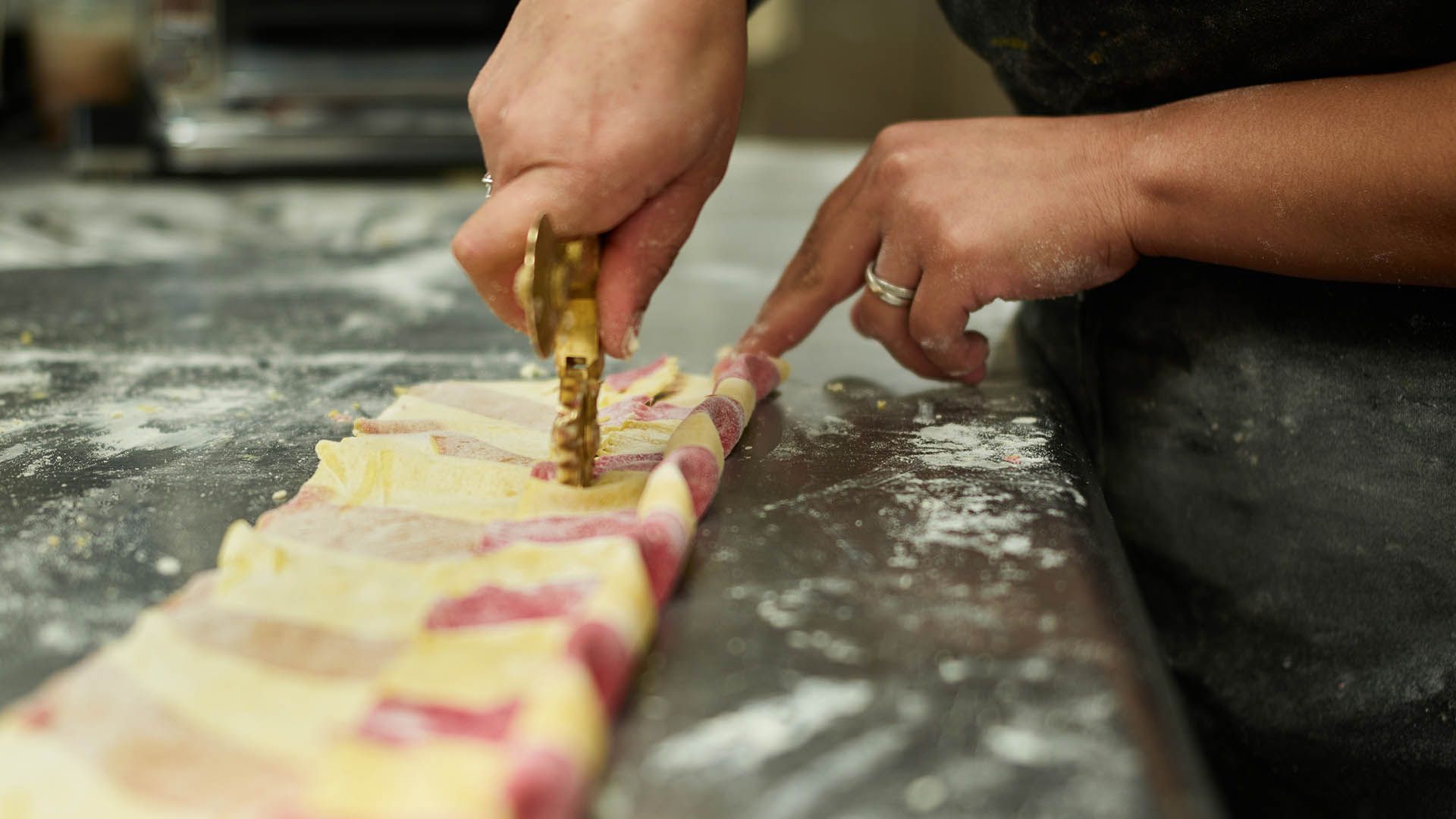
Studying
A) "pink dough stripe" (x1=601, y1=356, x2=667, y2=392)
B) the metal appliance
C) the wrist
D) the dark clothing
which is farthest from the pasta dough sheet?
the metal appliance

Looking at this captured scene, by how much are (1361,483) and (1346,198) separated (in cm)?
31

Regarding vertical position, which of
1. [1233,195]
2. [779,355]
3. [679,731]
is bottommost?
[779,355]

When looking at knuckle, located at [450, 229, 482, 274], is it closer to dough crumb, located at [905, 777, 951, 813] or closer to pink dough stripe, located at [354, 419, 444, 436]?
pink dough stripe, located at [354, 419, 444, 436]

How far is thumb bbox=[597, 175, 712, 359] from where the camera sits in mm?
919

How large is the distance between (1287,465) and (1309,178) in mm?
316

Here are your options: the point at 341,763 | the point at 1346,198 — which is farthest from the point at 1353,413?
the point at 341,763

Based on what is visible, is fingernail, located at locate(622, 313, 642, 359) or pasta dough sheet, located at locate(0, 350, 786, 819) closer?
pasta dough sheet, located at locate(0, 350, 786, 819)

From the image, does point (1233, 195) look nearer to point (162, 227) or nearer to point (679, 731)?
point (679, 731)

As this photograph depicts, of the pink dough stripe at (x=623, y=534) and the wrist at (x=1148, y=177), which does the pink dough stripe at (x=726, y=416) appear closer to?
the pink dough stripe at (x=623, y=534)

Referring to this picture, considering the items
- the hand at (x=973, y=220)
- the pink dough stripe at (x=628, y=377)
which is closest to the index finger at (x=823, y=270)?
the hand at (x=973, y=220)

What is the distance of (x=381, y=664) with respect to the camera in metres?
0.57

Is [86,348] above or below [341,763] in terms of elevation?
below

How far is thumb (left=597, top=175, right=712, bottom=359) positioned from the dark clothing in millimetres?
460

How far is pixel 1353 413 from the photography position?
104 cm
